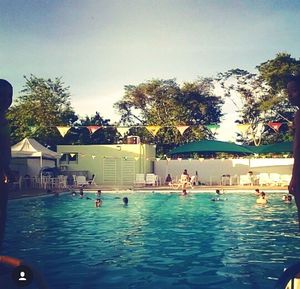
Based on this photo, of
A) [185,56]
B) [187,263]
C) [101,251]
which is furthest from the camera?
Result: [185,56]

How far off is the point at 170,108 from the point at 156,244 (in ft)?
103

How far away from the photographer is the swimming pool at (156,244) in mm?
6109

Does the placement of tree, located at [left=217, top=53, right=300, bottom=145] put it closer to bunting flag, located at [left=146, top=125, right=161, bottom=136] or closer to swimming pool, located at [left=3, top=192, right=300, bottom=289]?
bunting flag, located at [left=146, top=125, right=161, bottom=136]

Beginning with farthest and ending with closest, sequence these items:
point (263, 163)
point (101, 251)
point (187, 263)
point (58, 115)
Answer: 1. point (58, 115)
2. point (263, 163)
3. point (101, 251)
4. point (187, 263)

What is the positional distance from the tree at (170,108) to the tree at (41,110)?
7.30 metres

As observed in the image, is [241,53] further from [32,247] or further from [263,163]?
[32,247]

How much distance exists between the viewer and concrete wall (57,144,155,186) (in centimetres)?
3039

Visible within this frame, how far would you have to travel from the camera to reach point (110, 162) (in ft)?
100

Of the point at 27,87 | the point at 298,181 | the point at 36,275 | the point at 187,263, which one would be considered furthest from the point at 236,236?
the point at 27,87

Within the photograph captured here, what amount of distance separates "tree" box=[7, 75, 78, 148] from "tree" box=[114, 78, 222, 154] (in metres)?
7.30

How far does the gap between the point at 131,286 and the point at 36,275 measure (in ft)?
11.3

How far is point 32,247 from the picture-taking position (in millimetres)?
8383

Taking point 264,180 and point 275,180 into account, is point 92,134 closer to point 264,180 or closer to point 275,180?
point 264,180

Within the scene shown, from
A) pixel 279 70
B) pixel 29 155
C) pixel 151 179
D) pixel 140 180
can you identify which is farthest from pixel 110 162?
pixel 279 70
